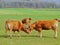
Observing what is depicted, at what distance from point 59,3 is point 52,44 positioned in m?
91.3

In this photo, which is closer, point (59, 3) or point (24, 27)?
point (24, 27)

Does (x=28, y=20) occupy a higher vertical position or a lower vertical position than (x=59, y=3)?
higher

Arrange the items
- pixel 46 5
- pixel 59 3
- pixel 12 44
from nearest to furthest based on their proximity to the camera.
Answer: pixel 12 44, pixel 46 5, pixel 59 3

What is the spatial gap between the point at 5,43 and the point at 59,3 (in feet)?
300

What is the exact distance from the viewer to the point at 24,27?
16.4 metres

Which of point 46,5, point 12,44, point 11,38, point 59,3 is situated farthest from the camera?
point 59,3

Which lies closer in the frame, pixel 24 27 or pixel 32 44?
pixel 32 44

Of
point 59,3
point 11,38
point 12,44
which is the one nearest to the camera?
point 12,44

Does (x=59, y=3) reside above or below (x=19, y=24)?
below

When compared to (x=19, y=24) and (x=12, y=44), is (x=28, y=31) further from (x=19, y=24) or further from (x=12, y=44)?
(x=12, y=44)

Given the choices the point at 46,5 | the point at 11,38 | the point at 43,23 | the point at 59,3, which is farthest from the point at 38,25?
the point at 59,3

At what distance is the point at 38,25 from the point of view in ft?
54.3

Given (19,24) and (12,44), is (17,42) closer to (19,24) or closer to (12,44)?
(12,44)

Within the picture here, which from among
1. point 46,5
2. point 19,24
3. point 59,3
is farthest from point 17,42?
point 59,3
